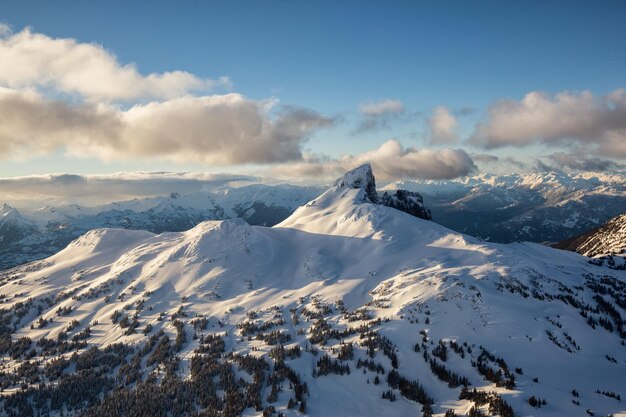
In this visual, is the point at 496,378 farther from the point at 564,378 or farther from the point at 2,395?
the point at 2,395


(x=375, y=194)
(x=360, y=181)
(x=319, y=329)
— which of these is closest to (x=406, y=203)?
(x=375, y=194)

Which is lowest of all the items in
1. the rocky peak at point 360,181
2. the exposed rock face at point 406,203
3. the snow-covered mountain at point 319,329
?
the snow-covered mountain at point 319,329

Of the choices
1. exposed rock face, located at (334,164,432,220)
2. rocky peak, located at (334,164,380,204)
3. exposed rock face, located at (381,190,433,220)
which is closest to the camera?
rocky peak, located at (334,164,380,204)

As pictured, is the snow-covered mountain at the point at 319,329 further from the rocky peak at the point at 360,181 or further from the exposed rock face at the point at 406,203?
the exposed rock face at the point at 406,203

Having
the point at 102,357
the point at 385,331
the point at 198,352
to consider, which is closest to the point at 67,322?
the point at 102,357

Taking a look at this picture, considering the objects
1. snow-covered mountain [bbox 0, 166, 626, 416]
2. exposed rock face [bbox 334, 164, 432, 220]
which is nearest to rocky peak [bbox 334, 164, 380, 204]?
exposed rock face [bbox 334, 164, 432, 220]

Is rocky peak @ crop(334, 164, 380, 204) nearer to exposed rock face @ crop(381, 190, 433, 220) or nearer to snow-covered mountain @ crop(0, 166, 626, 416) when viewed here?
exposed rock face @ crop(381, 190, 433, 220)

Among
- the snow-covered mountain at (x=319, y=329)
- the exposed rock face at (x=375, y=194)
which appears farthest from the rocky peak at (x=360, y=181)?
the snow-covered mountain at (x=319, y=329)

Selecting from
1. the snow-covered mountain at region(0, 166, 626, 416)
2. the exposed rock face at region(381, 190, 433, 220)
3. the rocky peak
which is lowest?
the snow-covered mountain at region(0, 166, 626, 416)
